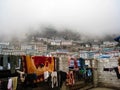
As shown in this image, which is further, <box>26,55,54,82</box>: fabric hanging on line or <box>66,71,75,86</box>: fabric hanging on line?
<box>66,71,75,86</box>: fabric hanging on line

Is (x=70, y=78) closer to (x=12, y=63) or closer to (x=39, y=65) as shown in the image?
(x=39, y=65)

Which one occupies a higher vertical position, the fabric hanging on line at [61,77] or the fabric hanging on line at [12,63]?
the fabric hanging on line at [12,63]

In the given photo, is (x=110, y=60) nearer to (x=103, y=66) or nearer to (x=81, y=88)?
(x=103, y=66)

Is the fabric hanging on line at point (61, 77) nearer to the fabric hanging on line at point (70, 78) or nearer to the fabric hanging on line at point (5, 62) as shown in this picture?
the fabric hanging on line at point (70, 78)

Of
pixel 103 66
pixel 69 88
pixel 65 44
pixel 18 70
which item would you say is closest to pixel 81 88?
pixel 69 88

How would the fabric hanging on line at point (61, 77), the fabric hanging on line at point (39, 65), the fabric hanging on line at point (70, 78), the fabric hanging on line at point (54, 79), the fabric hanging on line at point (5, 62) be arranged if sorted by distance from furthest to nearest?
the fabric hanging on line at point (70, 78) → the fabric hanging on line at point (61, 77) → the fabric hanging on line at point (54, 79) → the fabric hanging on line at point (39, 65) → the fabric hanging on line at point (5, 62)

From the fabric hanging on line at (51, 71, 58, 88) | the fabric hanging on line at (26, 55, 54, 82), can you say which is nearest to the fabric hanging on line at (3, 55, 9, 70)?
the fabric hanging on line at (26, 55, 54, 82)

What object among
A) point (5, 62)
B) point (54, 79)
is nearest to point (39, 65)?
point (54, 79)

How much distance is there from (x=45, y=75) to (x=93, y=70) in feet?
17.3

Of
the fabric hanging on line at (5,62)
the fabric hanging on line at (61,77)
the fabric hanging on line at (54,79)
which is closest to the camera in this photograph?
the fabric hanging on line at (5,62)

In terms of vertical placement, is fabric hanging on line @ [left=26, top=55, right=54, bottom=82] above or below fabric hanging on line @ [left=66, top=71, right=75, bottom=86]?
above

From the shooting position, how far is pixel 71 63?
9336 mm

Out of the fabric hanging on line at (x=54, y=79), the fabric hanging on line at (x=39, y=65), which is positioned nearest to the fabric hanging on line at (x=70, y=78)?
the fabric hanging on line at (x=54, y=79)

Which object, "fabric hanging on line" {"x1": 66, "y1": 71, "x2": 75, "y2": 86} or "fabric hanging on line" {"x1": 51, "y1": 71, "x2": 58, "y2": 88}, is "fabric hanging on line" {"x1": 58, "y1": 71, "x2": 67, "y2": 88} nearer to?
"fabric hanging on line" {"x1": 51, "y1": 71, "x2": 58, "y2": 88}
